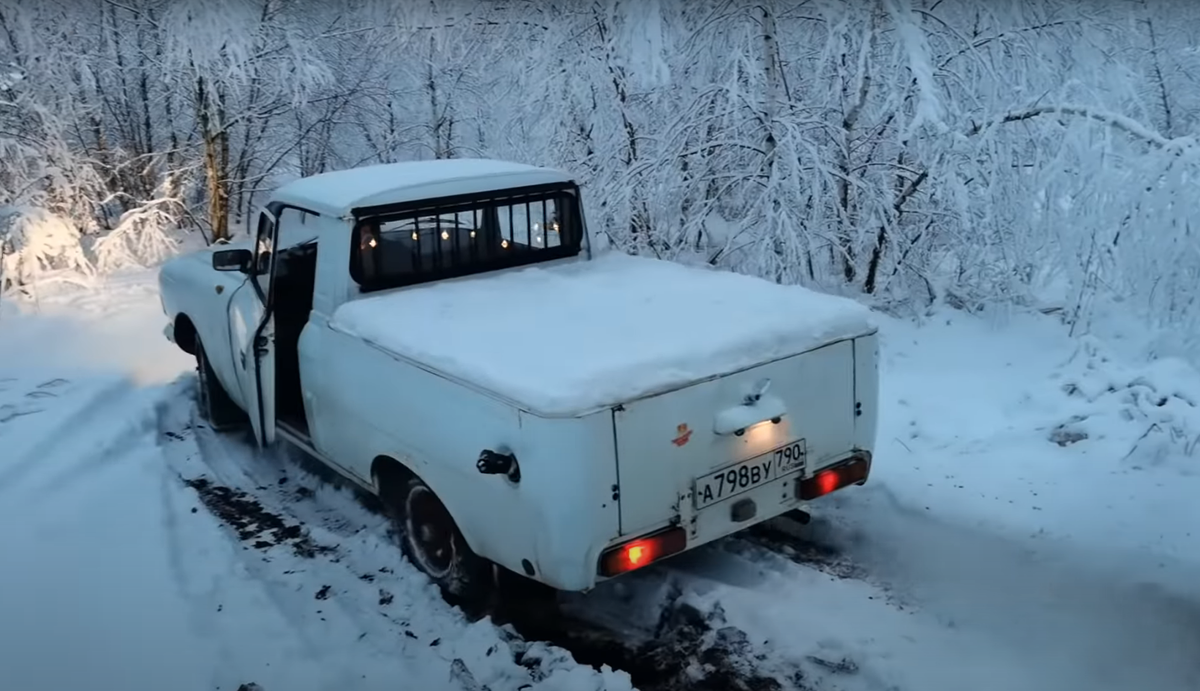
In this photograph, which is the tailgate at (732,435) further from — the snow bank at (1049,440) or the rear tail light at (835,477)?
the snow bank at (1049,440)

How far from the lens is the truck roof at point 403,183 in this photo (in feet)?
16.8

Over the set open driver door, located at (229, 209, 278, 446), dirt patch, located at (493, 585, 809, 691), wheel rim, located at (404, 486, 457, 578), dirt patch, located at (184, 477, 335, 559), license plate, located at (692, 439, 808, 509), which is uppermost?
open driver door, located at (229, 209, 278, 446)

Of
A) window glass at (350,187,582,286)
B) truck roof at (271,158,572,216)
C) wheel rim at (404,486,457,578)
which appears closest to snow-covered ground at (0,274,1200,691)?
wheel rim at (404,486,457,578)

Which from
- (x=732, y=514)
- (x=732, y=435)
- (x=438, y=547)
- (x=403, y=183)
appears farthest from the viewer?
(x=403, y=183)

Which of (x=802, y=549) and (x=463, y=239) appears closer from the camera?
(x=802, y=549)

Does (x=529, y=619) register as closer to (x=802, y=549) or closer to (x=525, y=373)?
(x=525, y=373)

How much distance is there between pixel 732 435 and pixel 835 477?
726mm

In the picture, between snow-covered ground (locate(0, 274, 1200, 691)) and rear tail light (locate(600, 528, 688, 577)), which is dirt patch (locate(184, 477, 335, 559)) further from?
rear tail light (locate(600, 528, 688, 577))

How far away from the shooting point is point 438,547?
458 centimetres

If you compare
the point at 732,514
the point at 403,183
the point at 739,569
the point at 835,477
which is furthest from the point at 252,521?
the point at 835,477

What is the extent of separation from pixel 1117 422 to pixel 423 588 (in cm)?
425

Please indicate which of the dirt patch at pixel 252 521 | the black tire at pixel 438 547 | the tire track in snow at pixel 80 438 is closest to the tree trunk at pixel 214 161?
the tire track in snow at pixel 80 438

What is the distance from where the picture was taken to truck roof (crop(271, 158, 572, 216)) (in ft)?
16.8

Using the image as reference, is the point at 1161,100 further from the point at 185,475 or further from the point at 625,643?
the point at 185,475
